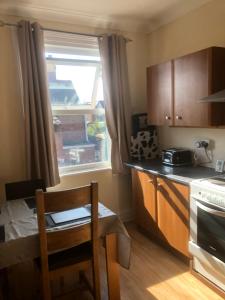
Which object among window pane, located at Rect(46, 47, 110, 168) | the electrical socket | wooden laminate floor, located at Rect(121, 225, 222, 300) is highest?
window pane, located at Rect(46, 47, 110, 168)

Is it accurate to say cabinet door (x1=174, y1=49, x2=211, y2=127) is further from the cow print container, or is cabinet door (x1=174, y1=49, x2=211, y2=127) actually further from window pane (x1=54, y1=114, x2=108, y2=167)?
window pane (x1=54, y1=114, x2=108, y2=167)

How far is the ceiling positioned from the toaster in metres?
1.54

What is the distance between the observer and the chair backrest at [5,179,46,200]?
2.42m

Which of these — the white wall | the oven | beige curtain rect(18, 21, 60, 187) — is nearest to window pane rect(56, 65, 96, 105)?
beige curtain rect(18, 21, 60, 187)

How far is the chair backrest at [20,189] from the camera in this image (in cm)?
242

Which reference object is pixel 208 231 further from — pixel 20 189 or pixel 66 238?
pixel 20 189

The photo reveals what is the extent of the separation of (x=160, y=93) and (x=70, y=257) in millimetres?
1962

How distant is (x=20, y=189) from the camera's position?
8.07 feet

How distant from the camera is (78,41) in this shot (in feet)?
10.2

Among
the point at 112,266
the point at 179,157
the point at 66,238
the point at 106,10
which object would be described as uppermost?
Answer: the point at 106,10

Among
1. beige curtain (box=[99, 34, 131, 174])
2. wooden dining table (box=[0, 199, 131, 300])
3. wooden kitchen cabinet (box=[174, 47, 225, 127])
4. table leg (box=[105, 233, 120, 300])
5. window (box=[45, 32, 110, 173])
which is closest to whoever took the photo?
wooden dining table (box=[0, 199, 131, 300])

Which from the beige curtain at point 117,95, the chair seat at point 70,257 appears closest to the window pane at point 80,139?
the beige curtain at point 117,95

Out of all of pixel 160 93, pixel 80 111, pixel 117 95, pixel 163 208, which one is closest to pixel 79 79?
pixel 80 111

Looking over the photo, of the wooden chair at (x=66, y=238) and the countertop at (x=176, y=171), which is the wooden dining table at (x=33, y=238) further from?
the countertop at (x=176, y=171)
